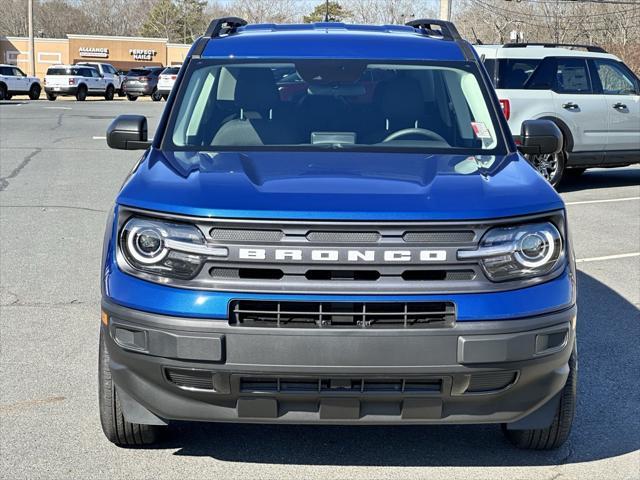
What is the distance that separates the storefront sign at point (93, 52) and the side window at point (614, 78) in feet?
209

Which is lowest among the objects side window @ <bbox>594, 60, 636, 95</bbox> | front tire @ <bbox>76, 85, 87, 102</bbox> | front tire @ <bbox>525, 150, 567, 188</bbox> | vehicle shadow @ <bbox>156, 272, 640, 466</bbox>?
front tire @ <bbox>76, 85, 87, 102</bbox>

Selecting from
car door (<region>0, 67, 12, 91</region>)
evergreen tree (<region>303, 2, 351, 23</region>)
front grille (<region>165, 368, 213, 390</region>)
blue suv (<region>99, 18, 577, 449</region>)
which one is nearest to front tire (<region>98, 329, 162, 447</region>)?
blue suv (<region>99, 18, 577, 449</region>)

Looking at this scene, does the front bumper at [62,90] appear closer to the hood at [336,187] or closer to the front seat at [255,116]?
the front seat at [255,116]

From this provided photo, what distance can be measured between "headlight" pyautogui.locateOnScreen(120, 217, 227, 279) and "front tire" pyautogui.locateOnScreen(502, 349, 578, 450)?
1.60m

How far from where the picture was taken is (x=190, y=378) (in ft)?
12.2

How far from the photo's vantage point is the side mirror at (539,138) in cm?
534

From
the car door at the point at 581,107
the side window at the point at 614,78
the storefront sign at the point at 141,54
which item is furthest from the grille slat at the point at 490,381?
the storefront sign at the point at 141,54

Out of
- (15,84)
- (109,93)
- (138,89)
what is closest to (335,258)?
(15,84)

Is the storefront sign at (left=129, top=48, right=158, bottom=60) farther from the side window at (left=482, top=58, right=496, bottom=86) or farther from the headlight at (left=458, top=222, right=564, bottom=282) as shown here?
the headlight at (left=458, top=222, right=564, bottom=282)

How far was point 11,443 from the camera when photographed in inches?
174

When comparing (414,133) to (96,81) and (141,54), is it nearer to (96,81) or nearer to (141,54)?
(96,81)

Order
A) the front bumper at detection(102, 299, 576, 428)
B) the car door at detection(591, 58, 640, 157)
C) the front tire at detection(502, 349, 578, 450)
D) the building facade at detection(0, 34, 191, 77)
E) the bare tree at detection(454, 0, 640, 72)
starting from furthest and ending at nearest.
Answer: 1. the building facade at detection(0, 34, 191, 77)
2. the bare tree at detection(454, 0, 640, 72)
3. the car door at detection(591, 58, 640, 157)
4. the front tire at detection(502, 349, 578, 450)
5. the front bumper at detection(102, 299, 576, 428)

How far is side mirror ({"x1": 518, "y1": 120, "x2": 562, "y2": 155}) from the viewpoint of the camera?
5.34 meters

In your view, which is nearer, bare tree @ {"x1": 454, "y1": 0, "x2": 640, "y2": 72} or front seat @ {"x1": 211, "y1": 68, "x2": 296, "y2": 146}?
front seat @ {"x1": 211, "y1": 68, "x2": 296, "y2": 146}
